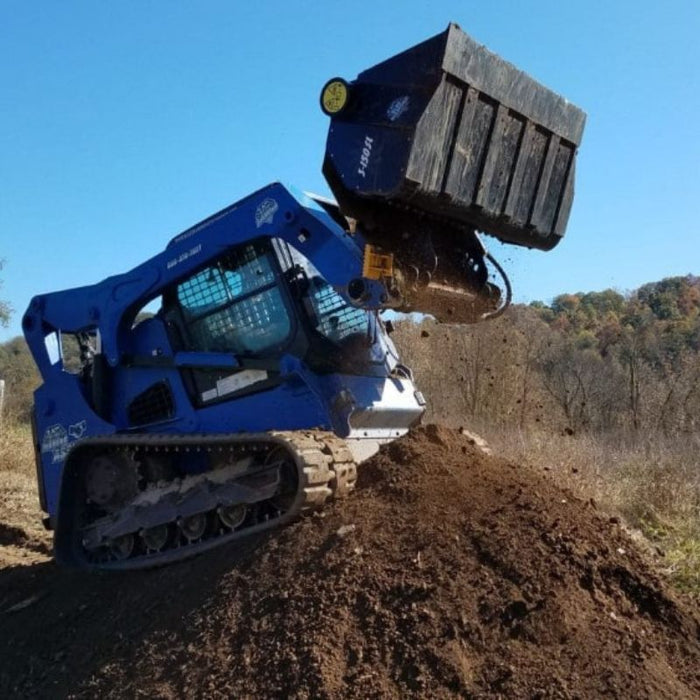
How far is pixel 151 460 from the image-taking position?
6.69 metres

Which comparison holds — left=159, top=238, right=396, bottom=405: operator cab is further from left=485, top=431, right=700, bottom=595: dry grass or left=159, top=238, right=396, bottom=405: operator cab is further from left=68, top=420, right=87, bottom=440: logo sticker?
left=485, top=431, right=700, bottom=595: dry grass

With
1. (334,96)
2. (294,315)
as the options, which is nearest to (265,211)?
(294,315)

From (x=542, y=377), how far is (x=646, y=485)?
1744 cm

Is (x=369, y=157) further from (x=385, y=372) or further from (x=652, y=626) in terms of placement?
(x=652, y=626)

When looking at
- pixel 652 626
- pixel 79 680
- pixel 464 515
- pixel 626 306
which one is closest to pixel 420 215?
pixel 464 515

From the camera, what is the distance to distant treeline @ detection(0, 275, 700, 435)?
22.8m

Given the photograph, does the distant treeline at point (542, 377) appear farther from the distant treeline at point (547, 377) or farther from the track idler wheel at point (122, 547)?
the track idler wheel at point (122, 547)

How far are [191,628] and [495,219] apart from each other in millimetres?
3227

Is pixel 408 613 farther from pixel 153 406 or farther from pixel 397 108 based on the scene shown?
pixel 153 406

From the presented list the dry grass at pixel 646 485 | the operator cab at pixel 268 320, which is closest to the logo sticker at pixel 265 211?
the operator cab at pixel 268 320

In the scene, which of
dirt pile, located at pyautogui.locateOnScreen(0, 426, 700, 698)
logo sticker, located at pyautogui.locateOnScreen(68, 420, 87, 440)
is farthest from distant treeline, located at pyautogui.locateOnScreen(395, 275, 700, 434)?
dirt pile, located at pyautogui.locateOnScreen(0, 426, 700, 698)

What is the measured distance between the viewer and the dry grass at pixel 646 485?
6.84 m

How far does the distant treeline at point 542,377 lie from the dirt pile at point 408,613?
13.1 metres

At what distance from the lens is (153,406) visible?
272 inches
